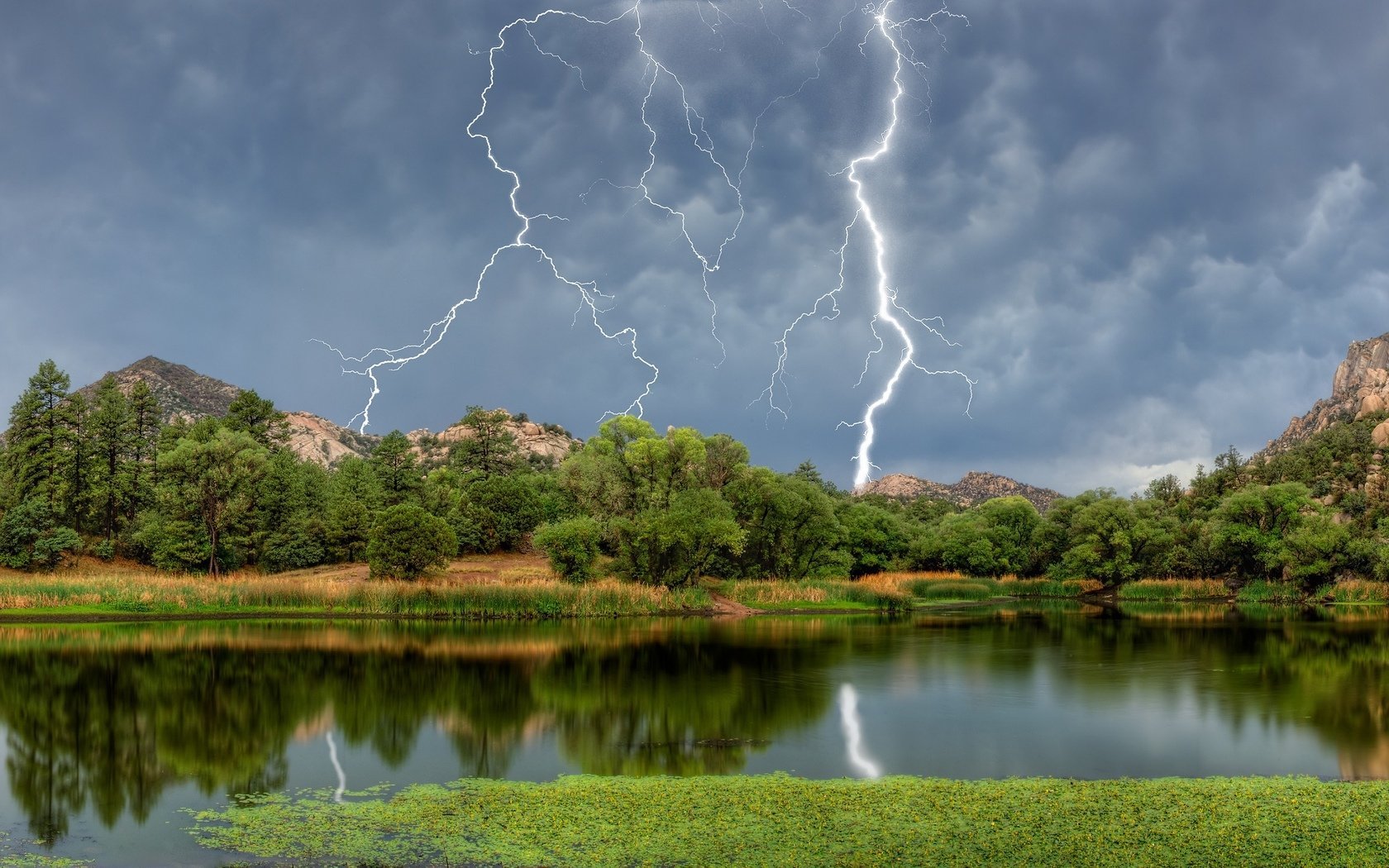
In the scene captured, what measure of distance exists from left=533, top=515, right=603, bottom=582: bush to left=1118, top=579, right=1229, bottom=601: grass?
1963 inches

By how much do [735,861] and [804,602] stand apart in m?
50.4

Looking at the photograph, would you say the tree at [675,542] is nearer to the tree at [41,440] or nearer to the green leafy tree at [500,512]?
the green leafy tree at [500,512]

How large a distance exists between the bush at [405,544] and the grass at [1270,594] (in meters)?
62.5

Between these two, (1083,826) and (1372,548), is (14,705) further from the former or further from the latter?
(1372,548)

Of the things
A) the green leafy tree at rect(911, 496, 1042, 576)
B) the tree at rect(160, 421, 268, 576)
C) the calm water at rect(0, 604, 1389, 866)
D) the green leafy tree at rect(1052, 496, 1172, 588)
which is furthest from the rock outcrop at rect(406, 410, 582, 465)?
the calm water at rect(0, 604, 1389, 866)

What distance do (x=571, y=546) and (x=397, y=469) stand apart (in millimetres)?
40172

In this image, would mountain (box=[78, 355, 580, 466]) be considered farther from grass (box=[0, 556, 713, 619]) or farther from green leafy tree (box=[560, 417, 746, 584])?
grass (box=[0, 556, 713, 619])

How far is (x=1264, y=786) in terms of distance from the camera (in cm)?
1383

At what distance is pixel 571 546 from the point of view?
185 feet

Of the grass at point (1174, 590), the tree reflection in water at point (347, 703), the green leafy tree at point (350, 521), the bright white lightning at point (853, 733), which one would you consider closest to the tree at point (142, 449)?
the green leafy tree at point (350, 521)

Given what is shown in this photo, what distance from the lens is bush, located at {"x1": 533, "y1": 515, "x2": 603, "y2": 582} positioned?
55906 millimetres

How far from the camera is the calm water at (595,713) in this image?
49.0 ft

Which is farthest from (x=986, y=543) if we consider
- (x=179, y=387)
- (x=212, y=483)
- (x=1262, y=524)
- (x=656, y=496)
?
(x=179, y=387)

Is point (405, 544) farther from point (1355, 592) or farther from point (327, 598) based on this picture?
point (1355, 592)
